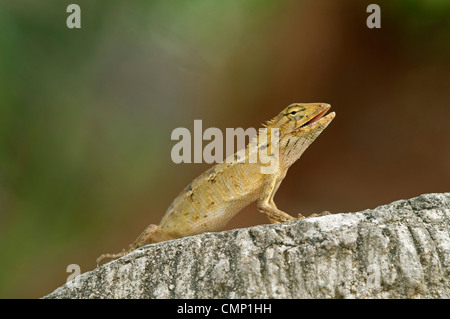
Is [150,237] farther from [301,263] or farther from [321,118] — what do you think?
[301,263]

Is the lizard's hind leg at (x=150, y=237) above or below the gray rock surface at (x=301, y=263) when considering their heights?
above

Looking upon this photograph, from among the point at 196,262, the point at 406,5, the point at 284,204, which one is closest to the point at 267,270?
the point at 196,262

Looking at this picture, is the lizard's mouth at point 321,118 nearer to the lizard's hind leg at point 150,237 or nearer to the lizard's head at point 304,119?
the lizard's head at point 304,119

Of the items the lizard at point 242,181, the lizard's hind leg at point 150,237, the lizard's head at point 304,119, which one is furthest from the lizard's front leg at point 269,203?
the lizard's hind leg at point 150,237

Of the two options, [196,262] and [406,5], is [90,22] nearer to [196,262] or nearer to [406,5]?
[406,5]

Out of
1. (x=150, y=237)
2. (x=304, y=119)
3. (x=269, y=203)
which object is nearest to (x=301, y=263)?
(x=269, y=203)

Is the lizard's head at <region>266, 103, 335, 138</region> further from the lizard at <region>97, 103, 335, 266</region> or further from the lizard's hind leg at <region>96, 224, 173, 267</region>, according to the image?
the lizard's hind leg at <region>96, 224, 173, 267</region>
